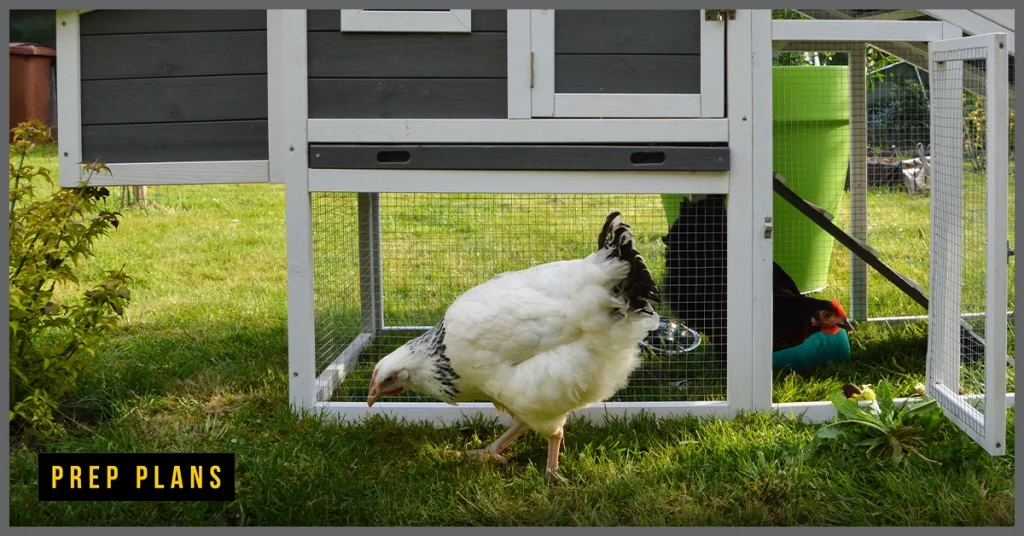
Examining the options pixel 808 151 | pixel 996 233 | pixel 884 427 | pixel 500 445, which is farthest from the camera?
pixel 808 151

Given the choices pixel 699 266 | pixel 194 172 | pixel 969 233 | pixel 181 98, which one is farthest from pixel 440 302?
pixel 969 233

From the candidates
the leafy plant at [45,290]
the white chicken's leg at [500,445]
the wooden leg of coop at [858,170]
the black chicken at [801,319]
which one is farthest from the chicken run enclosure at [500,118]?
the wooden leg of coop at [858,170]

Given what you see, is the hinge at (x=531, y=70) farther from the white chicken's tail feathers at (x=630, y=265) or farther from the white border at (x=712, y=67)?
the white chicken's tail feathers at (x=630, y=265)

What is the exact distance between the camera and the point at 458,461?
374 cm

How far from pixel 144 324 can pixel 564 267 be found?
3070mm

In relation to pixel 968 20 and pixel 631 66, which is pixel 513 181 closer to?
pixel 631 66

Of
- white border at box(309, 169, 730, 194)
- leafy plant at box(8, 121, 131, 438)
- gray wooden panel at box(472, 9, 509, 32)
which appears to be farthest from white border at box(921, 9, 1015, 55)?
leafy plant at box(8, 121, 131, 438)

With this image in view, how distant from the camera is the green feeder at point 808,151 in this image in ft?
17.1

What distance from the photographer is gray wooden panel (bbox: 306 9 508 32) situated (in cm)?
387

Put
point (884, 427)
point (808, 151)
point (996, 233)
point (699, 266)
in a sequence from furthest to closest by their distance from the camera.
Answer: point (808, 151), point (699, 266), point (884, 427), point (996, 233)

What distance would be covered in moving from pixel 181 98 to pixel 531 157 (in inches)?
56.5

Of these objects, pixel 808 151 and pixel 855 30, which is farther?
pixel 808 151

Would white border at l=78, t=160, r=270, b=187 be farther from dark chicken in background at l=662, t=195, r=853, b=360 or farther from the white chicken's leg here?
dark chicken in background at l=662, t=195, r=853, b=360

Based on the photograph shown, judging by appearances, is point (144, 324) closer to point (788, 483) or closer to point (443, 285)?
point (443, 285)
